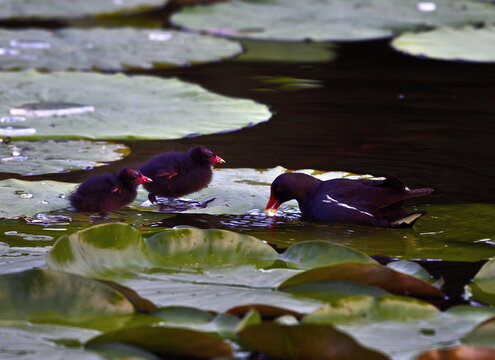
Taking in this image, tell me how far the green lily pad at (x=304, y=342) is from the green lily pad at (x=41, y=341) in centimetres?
32

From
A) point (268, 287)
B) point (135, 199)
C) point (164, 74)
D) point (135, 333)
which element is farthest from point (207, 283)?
point (164, 74)

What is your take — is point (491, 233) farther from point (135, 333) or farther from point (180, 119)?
point (180, 119)

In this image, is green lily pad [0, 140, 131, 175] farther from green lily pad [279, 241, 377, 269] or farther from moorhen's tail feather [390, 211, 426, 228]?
green lily pad [279, 241, 377, 269]

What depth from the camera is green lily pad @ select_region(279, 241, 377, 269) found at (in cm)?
216

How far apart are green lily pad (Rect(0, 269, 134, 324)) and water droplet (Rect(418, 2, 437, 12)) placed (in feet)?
24.1

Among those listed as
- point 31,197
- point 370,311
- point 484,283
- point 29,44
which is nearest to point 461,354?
point 370,311

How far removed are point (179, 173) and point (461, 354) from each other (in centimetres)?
202

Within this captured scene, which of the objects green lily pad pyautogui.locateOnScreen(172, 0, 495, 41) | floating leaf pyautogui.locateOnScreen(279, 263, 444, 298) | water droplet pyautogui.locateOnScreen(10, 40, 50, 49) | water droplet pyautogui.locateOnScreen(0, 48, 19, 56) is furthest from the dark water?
water droplet pyautogui.locateOnScreen(0, 48, 19, 56)

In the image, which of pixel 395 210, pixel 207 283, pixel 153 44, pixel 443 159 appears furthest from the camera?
pixel 153 44

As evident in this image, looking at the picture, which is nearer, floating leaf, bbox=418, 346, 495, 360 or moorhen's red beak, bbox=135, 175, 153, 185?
floating leaf, bbox=418, 346, 495, 360

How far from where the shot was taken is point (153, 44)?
727cm

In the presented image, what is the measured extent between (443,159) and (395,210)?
3.67ft

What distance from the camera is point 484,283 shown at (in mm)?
2154

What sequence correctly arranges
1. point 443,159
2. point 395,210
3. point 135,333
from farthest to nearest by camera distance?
point 443,159, point 395,210, point 135,333
